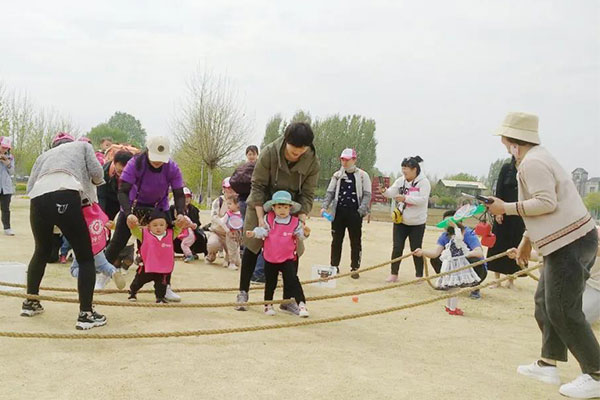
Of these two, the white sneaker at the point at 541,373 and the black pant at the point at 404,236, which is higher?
the black pant at the point at 404,236

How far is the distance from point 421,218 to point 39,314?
16.1 ft

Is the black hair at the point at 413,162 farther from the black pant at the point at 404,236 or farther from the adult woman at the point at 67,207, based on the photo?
the adult woman at the point at 67,207

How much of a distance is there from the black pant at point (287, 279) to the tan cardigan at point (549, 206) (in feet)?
7.30

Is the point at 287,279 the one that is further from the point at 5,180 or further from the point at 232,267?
the point at 5,180

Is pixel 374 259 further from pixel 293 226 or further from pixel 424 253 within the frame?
pixel 293 226

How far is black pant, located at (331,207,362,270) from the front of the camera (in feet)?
25.3

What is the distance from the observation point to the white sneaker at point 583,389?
10.6ft

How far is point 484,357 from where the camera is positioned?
4.05m

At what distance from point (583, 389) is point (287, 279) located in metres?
2.63

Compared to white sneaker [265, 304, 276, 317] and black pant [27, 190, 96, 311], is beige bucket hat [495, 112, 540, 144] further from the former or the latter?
black pant [27, 190, 96, 311]

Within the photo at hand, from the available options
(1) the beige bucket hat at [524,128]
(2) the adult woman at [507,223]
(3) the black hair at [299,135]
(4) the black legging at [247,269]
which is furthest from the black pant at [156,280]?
(2) the adult woman at [507,223]

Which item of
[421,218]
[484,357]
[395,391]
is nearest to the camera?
[395,391]

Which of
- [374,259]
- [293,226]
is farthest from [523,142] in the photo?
[374,259]

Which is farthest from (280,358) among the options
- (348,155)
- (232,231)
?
(348,155)
